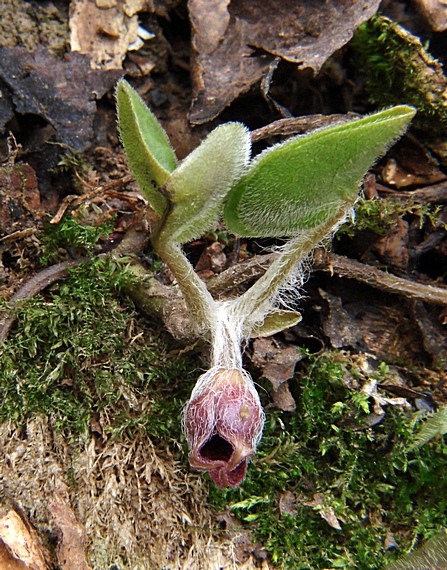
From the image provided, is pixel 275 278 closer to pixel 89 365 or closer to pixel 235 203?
pixel 235 203

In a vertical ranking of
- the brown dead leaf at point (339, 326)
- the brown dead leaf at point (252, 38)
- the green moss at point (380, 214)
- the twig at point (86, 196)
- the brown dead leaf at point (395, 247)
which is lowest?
Answer: the brown dead leaf at point (339, 326)

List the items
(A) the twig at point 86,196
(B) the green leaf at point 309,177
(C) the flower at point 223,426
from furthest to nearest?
1. (A) the twig at point 86,196
2. (C) the flower at point 223,426
3. (B) the green leaf at point 309,177

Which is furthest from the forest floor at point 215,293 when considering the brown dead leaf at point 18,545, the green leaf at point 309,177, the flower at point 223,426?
the green leaf at point 309,177

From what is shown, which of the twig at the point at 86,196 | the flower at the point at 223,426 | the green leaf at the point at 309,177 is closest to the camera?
the green leaf at the point at 309,177

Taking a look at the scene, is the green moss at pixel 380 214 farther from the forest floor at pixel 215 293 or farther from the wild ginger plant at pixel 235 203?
the wild ginger plant at pixel 235 203

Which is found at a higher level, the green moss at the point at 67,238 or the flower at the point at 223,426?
the green moss at the point at 67,238

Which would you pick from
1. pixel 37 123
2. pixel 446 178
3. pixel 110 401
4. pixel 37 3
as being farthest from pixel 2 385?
pixel 446 178

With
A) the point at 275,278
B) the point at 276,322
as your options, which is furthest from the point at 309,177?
the point at 276,322

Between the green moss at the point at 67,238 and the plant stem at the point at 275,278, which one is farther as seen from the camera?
the green moss at the point at 67,238
